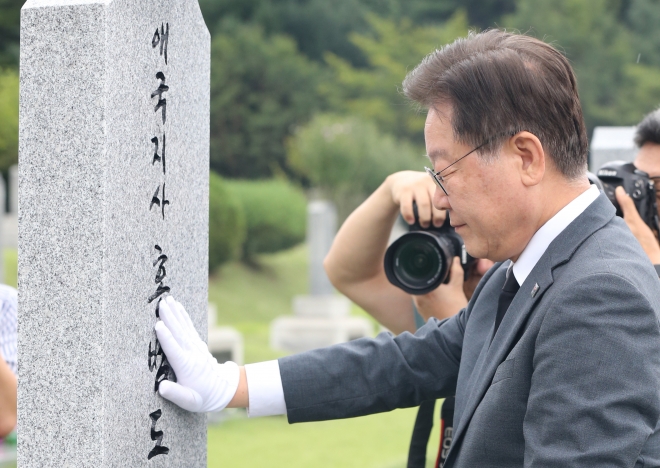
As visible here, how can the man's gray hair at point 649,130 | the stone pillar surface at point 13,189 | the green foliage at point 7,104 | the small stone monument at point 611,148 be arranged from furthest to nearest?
the stone pillar surface at point 13,189 < the green foliage at point 7,104 < the small stone monument at point 611,148 < the man's gray hair at point 649,130

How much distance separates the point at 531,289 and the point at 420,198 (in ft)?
2.16

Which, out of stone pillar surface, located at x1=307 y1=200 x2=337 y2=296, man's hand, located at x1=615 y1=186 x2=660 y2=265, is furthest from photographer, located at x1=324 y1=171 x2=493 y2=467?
stone pillar surface, located at x1=307 y1=200 x2=337 y2=296

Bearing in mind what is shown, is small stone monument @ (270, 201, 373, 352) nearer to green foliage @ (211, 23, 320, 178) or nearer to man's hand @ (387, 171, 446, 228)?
man's hand @ (387, 171, 446, 228)

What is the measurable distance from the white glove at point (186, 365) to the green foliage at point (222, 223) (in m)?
→ 10.0

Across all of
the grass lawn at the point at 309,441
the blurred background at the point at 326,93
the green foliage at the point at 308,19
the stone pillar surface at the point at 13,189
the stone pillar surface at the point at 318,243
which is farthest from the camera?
the green foliage at the point at 308,19

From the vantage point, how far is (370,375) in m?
1.78

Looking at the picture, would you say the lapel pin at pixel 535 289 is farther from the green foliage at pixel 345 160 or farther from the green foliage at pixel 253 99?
the green foliage at pixel 253 99

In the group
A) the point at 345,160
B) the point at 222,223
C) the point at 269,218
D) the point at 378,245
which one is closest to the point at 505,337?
the point at 378,245

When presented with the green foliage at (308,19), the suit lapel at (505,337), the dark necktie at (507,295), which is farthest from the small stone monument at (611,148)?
the green foliage at (308,19)

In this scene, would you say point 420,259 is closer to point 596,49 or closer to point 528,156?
point 528,156

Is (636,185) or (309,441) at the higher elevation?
(636,185)

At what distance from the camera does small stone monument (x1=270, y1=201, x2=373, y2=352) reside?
32.2ft

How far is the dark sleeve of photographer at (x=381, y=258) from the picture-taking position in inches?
80.1

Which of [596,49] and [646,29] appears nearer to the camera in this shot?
[596,49]
